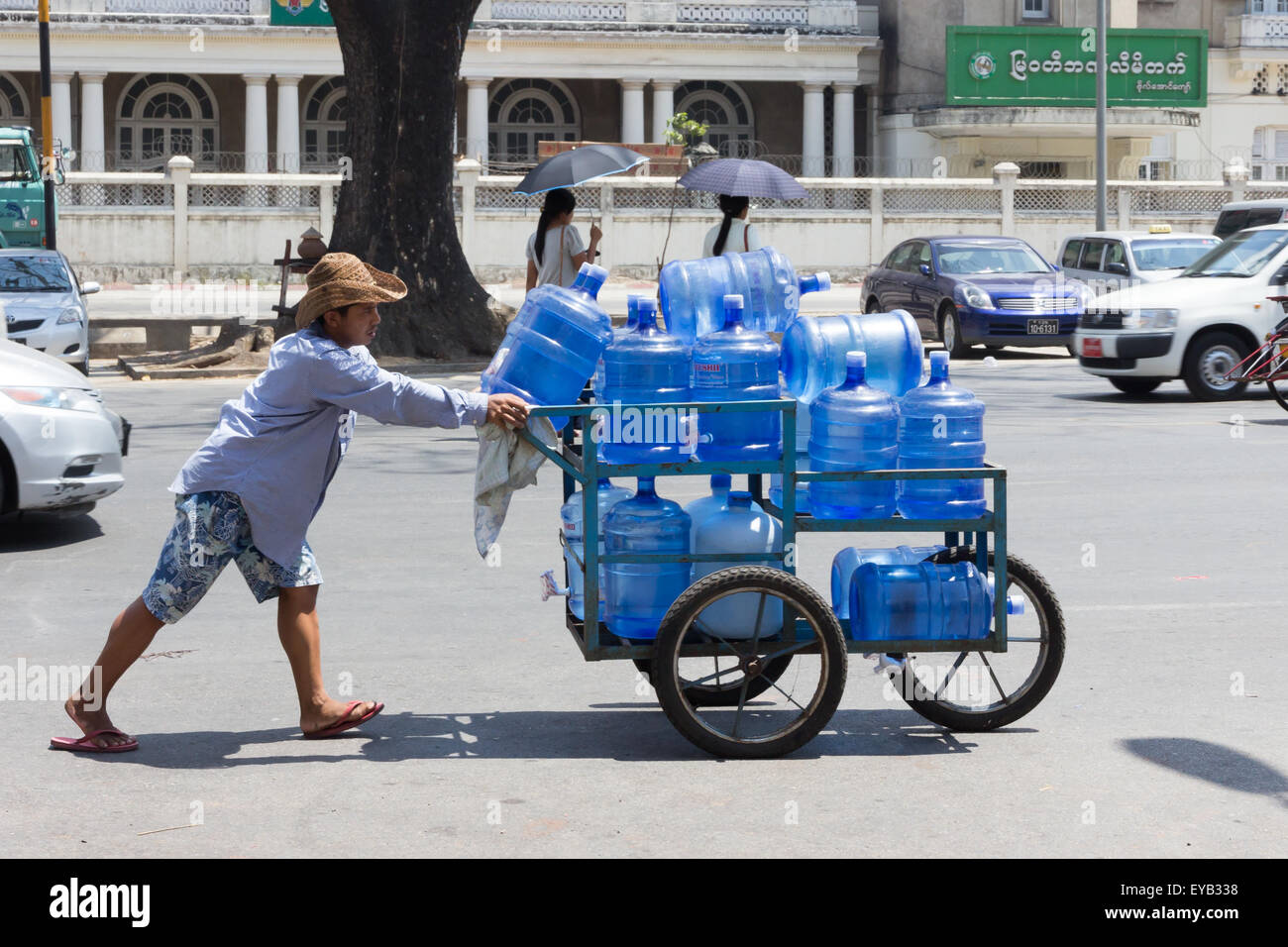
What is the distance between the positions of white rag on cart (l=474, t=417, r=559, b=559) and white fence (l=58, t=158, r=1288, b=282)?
27.4 metres

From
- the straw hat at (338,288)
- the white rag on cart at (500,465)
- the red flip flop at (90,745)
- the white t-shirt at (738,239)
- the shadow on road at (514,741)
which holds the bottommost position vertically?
the shadow on road at (514,741)

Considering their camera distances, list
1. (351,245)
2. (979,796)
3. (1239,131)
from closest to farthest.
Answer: (979,796)
(351,245)
(1239,131)

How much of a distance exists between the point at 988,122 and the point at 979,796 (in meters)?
46.8

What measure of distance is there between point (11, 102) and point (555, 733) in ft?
165

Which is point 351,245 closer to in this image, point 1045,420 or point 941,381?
point 1045,420

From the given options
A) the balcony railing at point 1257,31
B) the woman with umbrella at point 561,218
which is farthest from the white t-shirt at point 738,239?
the balcony railing at point 1257,31

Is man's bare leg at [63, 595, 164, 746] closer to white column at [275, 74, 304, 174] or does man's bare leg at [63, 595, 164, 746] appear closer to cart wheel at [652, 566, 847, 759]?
cart wheel at [652, 566, 847, 759]

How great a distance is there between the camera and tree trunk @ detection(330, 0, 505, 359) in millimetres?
20797

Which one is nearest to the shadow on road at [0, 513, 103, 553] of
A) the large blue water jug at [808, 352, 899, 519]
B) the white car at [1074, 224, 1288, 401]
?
the large blue water jug at [808, 352, 899, 519]

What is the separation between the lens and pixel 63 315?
18578mm

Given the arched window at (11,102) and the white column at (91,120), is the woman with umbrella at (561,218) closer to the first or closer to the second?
the white column at (91,120)

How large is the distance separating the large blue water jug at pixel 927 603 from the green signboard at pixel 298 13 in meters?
41.9

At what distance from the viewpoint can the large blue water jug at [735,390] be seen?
19.1ft

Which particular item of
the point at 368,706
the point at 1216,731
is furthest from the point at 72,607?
the point at 1216,731
